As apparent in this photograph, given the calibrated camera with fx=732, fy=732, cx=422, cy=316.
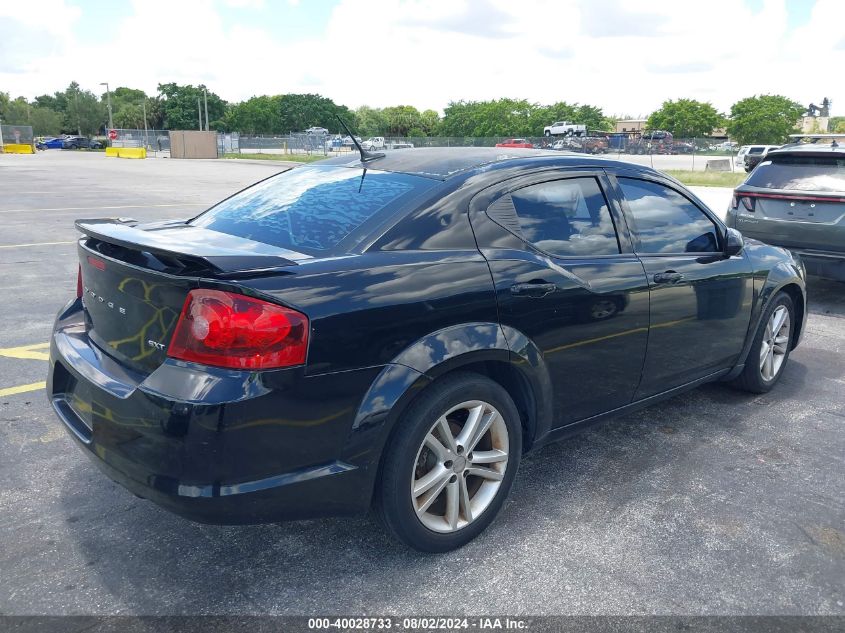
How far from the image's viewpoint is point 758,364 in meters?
4.69

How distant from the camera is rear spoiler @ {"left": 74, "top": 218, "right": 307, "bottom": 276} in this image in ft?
A: 8.04

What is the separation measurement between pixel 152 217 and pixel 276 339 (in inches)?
495

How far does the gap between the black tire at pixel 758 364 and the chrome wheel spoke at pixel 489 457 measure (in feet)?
7.65

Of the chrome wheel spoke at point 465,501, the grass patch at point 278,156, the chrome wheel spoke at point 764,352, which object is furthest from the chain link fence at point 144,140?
the chrome wheel spoke at point 465,501

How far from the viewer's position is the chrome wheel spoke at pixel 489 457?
299 centimetres

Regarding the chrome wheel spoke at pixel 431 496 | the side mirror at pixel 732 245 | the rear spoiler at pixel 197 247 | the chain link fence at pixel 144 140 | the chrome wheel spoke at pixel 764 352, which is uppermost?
the chain link fence at pixel 144 140

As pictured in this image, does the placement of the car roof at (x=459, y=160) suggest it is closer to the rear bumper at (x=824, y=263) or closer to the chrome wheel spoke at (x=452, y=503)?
the chrome wheel spoke at (x=452, y=503)

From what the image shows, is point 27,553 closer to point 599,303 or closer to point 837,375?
point 599,303

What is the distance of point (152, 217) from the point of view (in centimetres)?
1391

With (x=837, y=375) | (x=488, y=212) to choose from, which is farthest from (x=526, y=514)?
(x=837, y=375)

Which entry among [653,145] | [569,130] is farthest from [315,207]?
[569,130]

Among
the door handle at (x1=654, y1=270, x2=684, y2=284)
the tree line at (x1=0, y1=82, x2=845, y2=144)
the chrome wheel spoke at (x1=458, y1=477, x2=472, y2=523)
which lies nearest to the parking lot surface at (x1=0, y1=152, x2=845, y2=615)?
the chrome wheel spoke at (x1=458, y1=477, x2=472, y2=523)

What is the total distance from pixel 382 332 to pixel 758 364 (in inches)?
122

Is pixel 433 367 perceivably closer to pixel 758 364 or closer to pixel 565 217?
pixel 565 217
